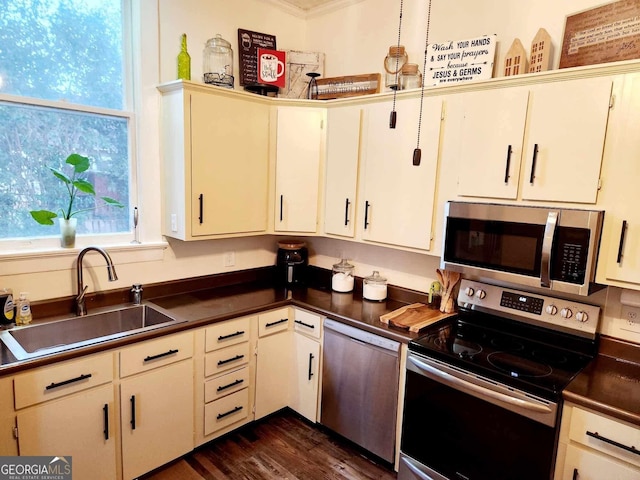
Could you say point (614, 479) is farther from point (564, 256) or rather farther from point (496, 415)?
point (564, 256)

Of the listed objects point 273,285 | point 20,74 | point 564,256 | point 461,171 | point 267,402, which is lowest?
point 267,402

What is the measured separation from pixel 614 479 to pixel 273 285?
2150 mm

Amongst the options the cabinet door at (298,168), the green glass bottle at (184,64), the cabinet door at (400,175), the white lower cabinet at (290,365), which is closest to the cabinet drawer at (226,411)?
the white lower cabinet at (290,365)

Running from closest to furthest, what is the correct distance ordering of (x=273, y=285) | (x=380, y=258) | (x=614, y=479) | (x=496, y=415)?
(x=614, y=479)
(x=496, y=415)
(x=380, y=258)
(x=273, y=285)

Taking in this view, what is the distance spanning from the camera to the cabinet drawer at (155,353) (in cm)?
198

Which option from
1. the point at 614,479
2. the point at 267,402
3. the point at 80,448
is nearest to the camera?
the point at 614,479

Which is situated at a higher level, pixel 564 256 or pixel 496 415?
pixel 564 256

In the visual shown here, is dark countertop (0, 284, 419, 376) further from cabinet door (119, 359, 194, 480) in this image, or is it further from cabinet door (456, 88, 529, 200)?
cabinet door (456, 88, 529, 200)

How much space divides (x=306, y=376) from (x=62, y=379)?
1.36 m

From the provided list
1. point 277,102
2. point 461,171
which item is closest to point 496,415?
point 461,171

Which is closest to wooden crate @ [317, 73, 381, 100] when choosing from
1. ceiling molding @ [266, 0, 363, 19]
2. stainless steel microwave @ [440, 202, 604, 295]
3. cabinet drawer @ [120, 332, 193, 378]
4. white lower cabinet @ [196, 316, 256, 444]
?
ceiling molding @ [266, 0, 363, 19]

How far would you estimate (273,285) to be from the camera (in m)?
3.03

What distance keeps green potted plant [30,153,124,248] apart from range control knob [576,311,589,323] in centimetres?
251

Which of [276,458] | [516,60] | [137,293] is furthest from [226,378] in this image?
[516,60]
